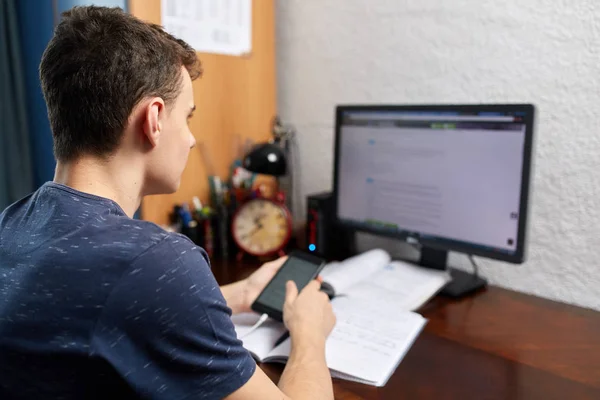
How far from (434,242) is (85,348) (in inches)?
34.0

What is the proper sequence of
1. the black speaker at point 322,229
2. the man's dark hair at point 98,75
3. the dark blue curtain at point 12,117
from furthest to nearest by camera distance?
1. the black speaker at point 322,229
2. the dark blue curtain at point 12,117
3. the man's dark hair at point 98,75

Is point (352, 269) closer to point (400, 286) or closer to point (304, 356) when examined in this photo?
point (400, 286)

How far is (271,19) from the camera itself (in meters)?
1.68

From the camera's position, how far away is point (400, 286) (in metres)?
1.21

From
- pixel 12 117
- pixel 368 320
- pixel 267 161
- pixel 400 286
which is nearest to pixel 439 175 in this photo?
pixel 400 286

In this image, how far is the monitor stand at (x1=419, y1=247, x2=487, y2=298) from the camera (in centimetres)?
121

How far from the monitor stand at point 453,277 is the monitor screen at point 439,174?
0.08 metres

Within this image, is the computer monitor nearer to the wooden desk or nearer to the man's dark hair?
the wooden desk

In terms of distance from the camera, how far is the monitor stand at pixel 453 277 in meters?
1.21

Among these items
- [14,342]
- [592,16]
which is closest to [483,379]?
[14,342]

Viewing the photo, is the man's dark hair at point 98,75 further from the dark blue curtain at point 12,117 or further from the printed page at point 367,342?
the dark blue curtain at point 12,117

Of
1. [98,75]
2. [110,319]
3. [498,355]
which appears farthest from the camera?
[498,355]

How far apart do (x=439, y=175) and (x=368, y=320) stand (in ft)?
1.26

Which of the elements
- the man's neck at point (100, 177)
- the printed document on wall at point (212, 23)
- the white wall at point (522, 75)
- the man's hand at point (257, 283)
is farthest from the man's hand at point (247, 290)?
the printed document on wall at point (212, 23)
